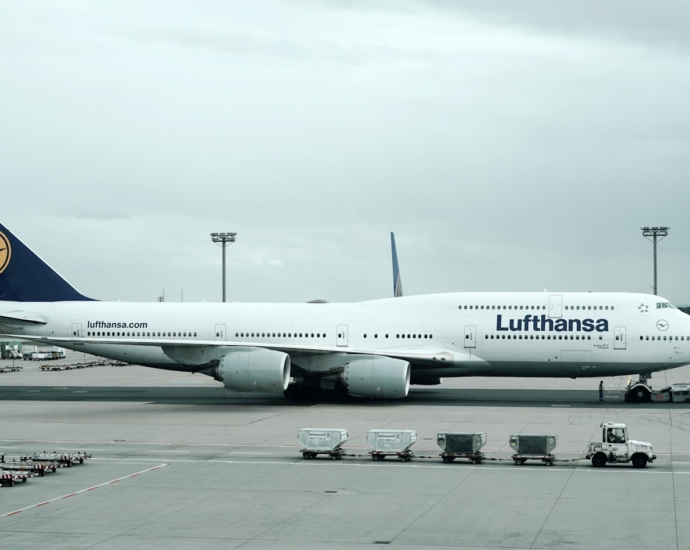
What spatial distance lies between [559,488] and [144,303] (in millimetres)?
28487

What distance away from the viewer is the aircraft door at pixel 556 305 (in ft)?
129

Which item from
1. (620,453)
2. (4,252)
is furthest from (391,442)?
(4,252)

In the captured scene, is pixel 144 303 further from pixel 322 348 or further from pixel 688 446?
pixel 688 446

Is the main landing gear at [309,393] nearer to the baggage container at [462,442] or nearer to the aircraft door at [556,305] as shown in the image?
the aircraft door at [556,305]

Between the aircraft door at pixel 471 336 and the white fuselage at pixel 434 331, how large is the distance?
0.15 feet

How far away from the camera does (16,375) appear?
57.9 meters

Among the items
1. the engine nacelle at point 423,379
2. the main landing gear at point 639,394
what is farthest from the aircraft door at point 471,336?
the main landing gear at point 639,394

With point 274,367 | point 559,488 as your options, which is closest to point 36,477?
point 559,488

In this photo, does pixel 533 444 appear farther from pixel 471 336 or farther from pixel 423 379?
pixel 423 379

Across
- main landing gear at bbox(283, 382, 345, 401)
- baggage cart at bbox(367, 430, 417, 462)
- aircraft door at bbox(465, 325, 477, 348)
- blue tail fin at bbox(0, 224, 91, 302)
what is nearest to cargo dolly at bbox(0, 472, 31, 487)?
baggage cart at bbox(367, 430, 417, 462)

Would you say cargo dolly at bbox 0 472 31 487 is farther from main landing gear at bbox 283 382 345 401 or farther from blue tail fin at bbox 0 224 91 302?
blue tail fin at bbox 0 224 91 302

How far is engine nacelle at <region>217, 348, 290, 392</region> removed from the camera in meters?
36.4

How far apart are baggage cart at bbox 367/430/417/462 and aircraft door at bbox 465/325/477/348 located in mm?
15778

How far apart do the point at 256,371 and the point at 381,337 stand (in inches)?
275
